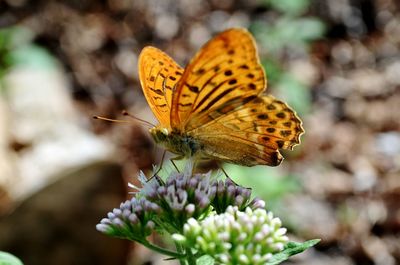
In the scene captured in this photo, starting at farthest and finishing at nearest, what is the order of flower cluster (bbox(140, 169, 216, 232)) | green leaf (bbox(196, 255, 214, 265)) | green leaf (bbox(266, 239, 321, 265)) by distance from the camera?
green leaf (bbox(196, 255, 214, 265))
flower cluster (bbox(140, 169, 216, 232))
green leaf (bbox(266, 239, 321, 265))

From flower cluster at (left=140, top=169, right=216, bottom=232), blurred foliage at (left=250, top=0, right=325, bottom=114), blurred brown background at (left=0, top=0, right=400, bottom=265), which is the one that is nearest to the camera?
flower cluster at (left=140, top=169, right=216, bottom=232)

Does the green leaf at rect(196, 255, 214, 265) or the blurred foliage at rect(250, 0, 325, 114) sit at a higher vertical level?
the blurred foliage at rect(250, 0, 325, 114)

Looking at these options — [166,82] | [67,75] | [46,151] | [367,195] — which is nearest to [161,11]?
[67,75]

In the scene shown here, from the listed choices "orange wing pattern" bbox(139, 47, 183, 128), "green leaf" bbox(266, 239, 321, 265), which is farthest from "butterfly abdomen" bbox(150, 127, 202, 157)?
"green leaf" bbox(266, 239, 321, 265)

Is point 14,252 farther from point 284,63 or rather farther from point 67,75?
point 284,63

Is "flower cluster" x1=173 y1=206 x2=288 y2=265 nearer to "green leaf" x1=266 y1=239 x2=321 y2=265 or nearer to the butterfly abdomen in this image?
"green leaf" x1=266 y1=239 x2=321 y2=265

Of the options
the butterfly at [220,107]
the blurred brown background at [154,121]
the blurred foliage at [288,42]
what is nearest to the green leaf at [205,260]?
the butterfly at [220,107]

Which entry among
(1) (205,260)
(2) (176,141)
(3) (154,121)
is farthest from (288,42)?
(1) (205,260)
